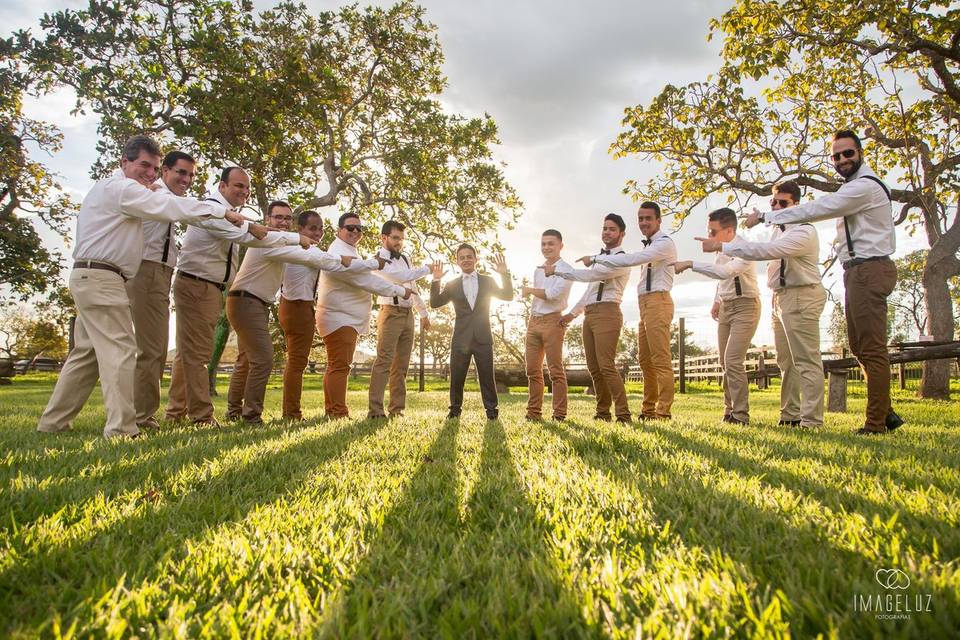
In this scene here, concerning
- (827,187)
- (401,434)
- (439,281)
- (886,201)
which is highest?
(827,187)

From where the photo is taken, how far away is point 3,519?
71.9 inches

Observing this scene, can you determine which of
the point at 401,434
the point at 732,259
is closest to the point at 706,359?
the point at 732,259

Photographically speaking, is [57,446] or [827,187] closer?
[57,446]

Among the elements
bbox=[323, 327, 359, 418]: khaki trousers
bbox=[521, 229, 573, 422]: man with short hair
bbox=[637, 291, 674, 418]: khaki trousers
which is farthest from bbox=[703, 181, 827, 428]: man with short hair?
bbox=[323, 327, 359, 418]: khaki trousers

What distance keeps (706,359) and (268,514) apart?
102 ft

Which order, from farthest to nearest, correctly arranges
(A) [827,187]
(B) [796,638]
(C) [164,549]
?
(A) [827,187] → (C) [164,549] → (B) [796,638]

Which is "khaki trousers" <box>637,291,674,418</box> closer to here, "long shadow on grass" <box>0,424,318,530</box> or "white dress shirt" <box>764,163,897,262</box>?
"white dress shirt" <box>764,163,897,262</box>

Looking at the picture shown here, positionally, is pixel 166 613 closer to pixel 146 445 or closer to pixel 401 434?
pixel 146 445

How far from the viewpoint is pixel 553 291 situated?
619cm

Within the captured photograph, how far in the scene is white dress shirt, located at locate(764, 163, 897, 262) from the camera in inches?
173

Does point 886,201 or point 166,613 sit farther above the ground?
point 886,201

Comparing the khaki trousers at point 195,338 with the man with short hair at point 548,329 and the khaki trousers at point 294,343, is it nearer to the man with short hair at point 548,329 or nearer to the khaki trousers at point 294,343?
the khaki trousers at point 294,343

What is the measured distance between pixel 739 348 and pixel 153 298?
6.34 m

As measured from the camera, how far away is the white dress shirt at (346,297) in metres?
5.86
